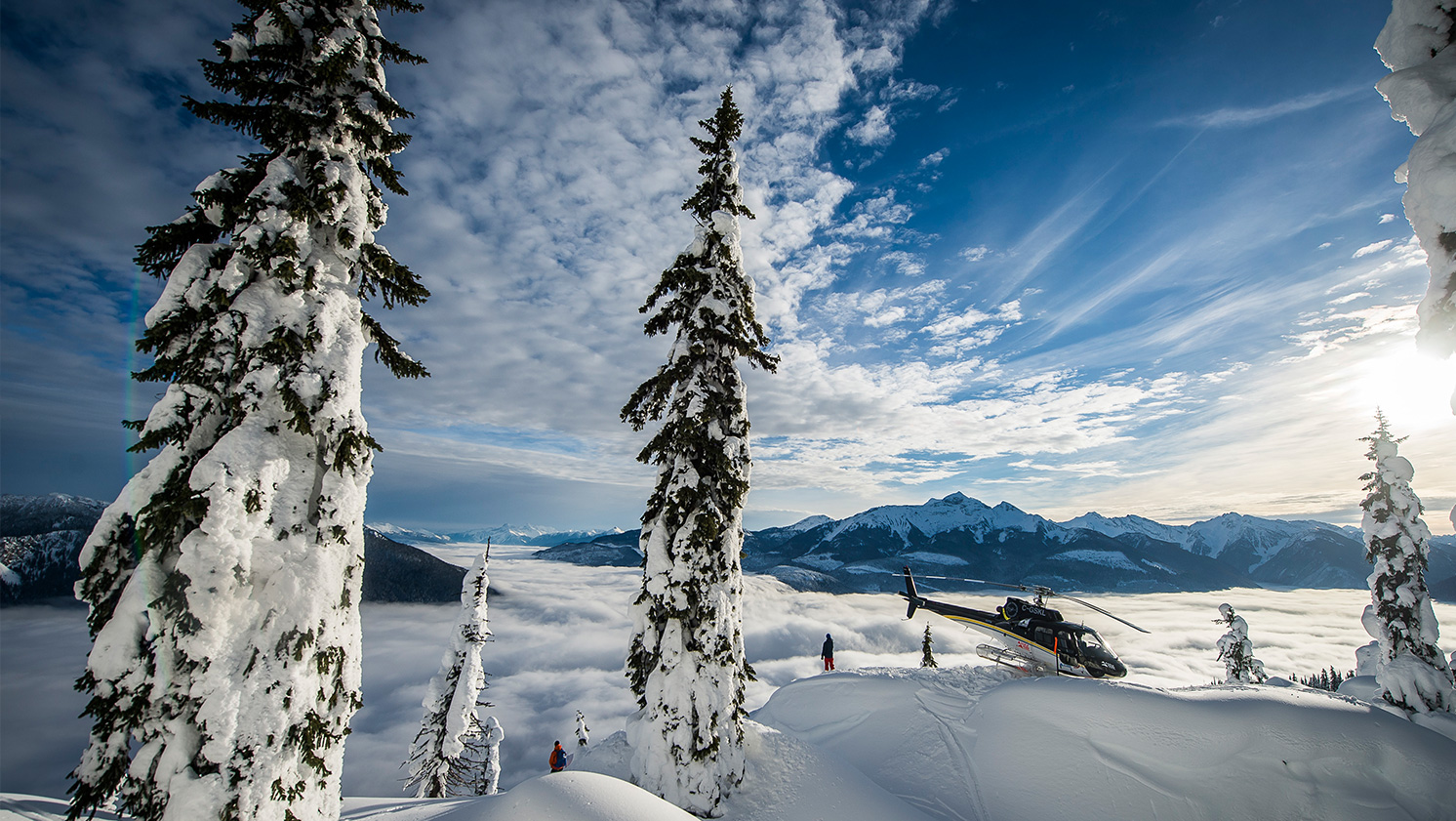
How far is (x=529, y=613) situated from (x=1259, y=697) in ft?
702

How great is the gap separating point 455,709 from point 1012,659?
23305 millimetres

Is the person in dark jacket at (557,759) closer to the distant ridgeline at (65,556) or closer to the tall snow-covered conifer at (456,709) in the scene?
the tall snow-covered conifer at (456,709)

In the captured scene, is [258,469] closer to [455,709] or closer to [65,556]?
[455,709]

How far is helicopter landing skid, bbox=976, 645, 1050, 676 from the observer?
52.8 ft

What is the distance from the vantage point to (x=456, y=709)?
70.5 feet

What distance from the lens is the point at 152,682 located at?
4.93 meters

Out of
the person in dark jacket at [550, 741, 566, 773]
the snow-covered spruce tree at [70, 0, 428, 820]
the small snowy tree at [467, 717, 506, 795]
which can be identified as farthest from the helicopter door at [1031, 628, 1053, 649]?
the small snowy tree at [467, 717, 506, 795]

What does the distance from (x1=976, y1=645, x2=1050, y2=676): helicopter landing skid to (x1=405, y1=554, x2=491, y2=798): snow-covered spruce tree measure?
21722 mm

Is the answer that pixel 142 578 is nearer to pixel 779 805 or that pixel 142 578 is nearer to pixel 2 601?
pixel 779 805

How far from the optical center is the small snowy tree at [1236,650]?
28578mm

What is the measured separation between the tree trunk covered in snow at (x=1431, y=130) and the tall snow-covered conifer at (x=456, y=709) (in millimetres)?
27594

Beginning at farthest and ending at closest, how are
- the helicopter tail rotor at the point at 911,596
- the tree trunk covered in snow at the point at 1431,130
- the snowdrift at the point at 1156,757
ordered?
1. the helicopter tail rotor at the point at 911,596
2. the snowdrift at the point at 1156,757
3. the tree trunk covered in snow at the point at 1431,130

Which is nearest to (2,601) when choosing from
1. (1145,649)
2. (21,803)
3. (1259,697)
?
(21,803)

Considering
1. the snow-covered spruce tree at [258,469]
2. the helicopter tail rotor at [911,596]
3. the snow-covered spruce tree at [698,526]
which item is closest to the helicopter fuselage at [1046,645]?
the helicopter tail rotor at [911,596]
